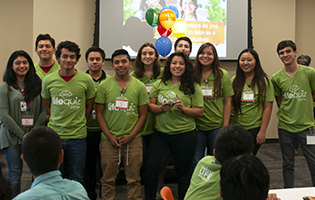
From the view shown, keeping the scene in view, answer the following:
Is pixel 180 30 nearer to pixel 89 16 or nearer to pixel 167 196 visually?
pixel 89 16

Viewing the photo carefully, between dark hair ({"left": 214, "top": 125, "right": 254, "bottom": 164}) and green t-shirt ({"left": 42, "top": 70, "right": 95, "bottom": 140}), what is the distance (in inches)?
52.4

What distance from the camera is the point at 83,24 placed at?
4996mm

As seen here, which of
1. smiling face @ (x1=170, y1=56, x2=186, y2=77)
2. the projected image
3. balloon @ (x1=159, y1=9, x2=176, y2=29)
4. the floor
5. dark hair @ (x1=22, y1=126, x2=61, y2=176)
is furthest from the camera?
the projected image

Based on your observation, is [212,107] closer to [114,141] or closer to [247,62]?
[247,62]

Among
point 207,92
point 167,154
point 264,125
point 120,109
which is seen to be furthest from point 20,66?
point 264,125

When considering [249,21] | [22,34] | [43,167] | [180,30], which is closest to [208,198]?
[43,167]

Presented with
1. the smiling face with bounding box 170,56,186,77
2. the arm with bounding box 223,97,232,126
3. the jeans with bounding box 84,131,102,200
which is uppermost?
the smiling face with bounding box 170,56,186,77

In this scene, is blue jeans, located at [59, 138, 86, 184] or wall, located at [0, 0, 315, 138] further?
wall, located at [0, 0, 315, 138]

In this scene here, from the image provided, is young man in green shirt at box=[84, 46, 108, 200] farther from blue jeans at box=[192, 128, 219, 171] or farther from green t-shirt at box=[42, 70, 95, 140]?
blue jeans at box=[192, 128, 219, 171]

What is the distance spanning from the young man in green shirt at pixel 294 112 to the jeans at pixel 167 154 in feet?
3.44

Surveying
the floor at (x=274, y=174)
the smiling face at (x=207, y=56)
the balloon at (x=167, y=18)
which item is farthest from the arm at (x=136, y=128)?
the balloon at (x=167, y=18)

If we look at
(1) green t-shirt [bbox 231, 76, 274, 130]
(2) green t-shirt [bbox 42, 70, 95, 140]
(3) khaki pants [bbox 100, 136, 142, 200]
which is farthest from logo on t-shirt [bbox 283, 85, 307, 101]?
(2) green t-shirt [bbox 42, 70, 95, 140]

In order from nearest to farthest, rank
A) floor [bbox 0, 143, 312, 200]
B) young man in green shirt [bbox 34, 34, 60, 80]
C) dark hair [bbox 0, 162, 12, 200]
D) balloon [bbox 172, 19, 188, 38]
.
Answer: dark hair [bbox 0, 162, 12, 200], young man in green shirt [bbox 34, 34, 60, 80], floor [bbox 0, 143, 312, 200], balloon [bbox 172, 19, 188, 38]

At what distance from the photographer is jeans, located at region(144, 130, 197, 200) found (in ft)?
7.50
